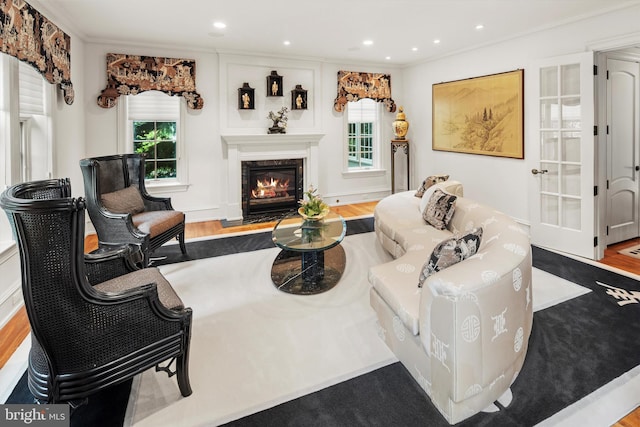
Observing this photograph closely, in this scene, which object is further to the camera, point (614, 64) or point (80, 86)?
point (80, 86)

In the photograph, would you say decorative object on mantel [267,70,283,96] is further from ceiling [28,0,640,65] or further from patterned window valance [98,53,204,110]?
patterned window valance [98,53,204,110]

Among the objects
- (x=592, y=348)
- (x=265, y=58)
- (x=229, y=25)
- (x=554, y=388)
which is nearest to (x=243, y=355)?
(x=554, y=388)

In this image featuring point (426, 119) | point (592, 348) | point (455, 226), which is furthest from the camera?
point (426, 119)

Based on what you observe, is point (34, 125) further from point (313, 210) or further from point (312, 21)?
point (312, 21)

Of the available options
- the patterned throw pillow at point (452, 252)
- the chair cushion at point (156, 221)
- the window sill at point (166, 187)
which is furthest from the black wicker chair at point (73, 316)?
the window sill at point (166, 187)

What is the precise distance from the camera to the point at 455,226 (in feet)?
11.9

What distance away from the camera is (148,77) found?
5.37 metres

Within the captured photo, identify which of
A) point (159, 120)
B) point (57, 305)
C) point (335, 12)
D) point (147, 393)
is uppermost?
point (335, 12)

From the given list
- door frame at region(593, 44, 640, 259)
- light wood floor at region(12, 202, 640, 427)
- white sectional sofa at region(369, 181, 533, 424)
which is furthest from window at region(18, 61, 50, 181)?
door frame at region(593, 44, 640, 259)

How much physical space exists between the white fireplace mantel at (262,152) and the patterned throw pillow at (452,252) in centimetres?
444

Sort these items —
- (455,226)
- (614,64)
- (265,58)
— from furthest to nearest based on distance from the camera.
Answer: (265,58), (614,64), (455,226)

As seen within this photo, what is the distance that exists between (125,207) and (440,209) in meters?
3.37

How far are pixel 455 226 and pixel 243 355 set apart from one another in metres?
2.38

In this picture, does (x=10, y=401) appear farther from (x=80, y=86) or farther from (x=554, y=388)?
(x=80, y=86)
